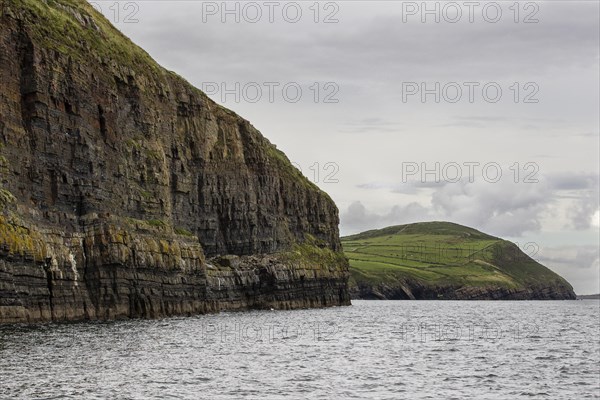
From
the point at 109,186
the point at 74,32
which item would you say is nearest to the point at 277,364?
the point at 109,186

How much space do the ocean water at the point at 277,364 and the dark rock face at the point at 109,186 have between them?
10.0 meters

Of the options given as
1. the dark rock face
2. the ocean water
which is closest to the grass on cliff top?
the dark rock face

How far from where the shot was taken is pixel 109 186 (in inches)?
4759

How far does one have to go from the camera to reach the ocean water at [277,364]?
49031 mm

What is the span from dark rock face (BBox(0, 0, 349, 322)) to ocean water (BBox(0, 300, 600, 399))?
395 inches

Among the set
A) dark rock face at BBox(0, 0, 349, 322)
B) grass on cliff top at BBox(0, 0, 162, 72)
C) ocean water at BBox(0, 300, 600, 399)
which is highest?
grass on cliff top at BBox(0, 0, 162, 72)

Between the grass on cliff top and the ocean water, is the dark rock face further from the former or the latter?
the ocean water

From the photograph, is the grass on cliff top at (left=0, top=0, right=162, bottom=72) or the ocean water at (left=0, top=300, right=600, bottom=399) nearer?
the ocean water at (left=0, top=300, right=600, bottom=399)

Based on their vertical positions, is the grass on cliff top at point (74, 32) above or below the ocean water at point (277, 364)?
above

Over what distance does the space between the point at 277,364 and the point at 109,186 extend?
6505 centimetres

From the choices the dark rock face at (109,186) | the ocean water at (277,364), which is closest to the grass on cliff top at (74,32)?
the dark rock face at (109,186)

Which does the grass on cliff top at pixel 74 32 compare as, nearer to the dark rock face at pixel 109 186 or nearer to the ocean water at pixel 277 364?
the dark rock face at pixel 109 186

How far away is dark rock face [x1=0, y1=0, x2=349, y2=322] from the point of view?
98500mm

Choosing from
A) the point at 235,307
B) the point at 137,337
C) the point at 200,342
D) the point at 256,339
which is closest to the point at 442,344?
the point at 256,339
